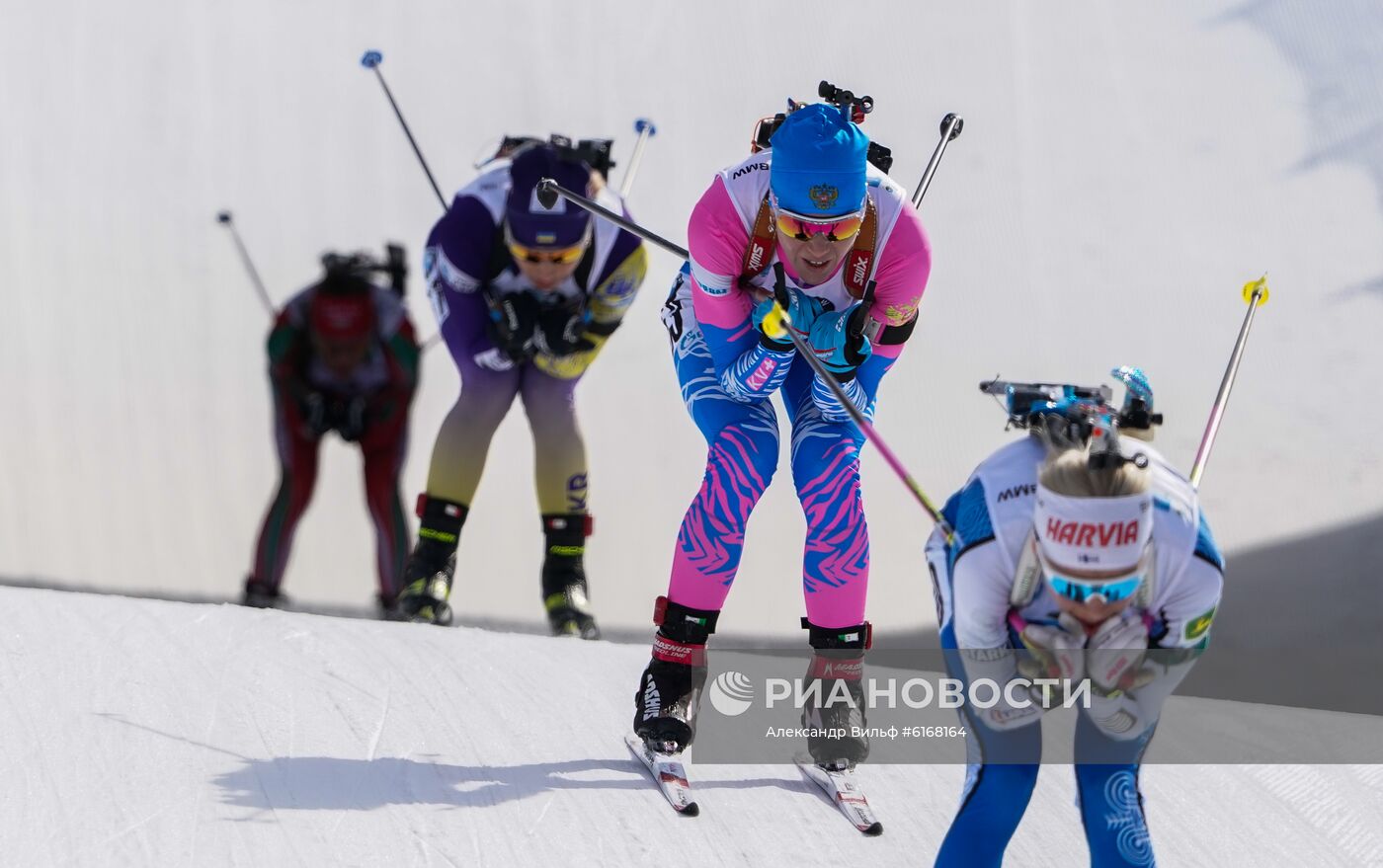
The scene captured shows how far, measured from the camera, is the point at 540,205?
18.8 feet

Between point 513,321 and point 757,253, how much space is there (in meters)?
1.75

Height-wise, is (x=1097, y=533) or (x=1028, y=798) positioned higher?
(x=1097, y=533)

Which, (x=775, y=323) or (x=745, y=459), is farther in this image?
(x=745, y=459)

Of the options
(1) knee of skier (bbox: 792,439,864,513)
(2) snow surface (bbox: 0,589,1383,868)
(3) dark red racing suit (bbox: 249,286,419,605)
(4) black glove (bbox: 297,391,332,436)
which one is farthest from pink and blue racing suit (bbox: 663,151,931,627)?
(4) black glove (bbox: 297,391,332,436)

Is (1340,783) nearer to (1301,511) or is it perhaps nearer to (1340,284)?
(1301,511)

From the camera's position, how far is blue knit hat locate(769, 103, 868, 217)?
4.13 m

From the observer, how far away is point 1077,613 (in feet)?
10.8

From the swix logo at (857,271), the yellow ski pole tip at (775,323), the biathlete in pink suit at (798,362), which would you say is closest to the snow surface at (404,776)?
the biathlete in pink suit at (798,362)

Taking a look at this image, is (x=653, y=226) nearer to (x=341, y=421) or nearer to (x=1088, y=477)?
(x=341, y=421)

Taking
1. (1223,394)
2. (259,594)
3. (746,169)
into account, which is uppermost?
(746,169)

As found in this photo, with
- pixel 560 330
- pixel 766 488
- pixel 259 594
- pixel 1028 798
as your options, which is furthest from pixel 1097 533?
pixel 259 594

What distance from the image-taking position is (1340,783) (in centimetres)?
535

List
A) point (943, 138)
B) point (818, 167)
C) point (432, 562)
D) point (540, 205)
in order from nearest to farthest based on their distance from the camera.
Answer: point (818, 167) < point (943, 138) < point (540, 205) < point (432, 562)

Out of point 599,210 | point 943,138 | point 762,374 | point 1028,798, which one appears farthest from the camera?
point 943,138
